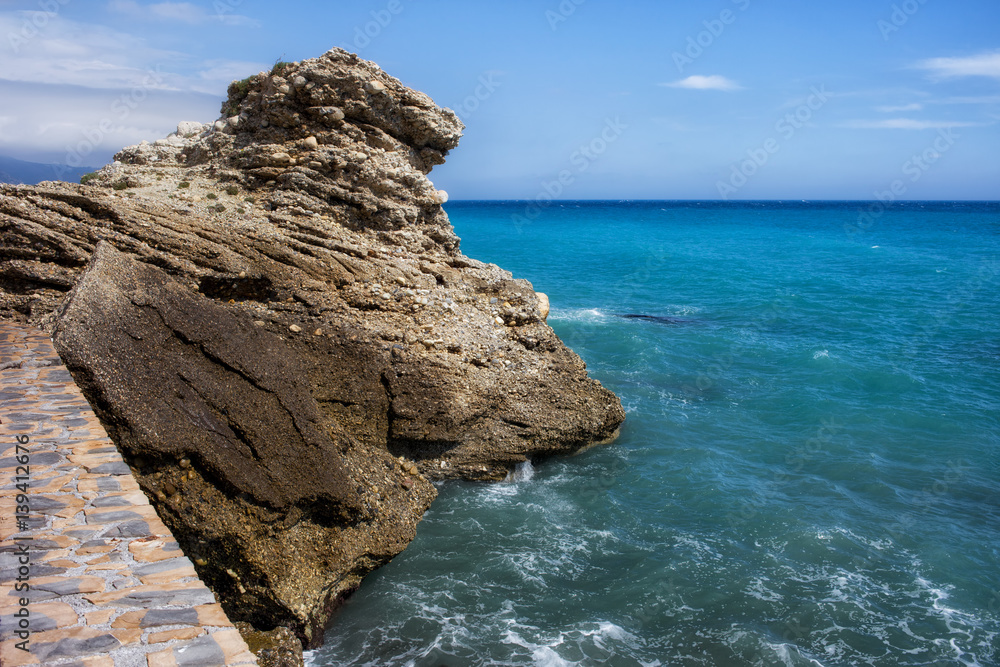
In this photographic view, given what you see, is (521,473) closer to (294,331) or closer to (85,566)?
(294,331)

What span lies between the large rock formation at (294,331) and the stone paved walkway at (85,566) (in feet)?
4.72

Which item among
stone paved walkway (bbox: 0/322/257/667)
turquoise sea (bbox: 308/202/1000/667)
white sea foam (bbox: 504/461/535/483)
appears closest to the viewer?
stone paved walkway (bbox: 0/322/257/667)

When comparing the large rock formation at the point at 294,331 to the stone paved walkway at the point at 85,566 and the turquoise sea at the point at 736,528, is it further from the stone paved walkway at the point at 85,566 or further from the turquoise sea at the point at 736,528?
the stone paved walkway at the point at 85,566

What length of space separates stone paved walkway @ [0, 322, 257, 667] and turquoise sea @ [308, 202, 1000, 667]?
3.92 meters

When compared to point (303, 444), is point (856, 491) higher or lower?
lower

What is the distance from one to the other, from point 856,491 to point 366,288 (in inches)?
424

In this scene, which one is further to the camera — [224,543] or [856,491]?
[856,491]

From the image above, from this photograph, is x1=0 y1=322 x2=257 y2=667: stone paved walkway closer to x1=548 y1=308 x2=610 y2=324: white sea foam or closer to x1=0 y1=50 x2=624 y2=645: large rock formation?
x1=0 y1=50 x2=624 y2=645: large rock formation

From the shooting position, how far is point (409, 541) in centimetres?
1007

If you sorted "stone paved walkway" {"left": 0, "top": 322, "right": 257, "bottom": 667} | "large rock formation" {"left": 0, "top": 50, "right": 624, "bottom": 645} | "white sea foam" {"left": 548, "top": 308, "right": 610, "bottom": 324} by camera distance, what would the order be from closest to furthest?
"stone paved walkway" {"left": 0, "top": 322, "right": 257, "bottom": 667} < "large rock formation" {"left": 0, "top": 50, "right": 624, "bottom": 645} < "white sea foam" {"left": 548, "top": 308, "right": 610, "bottom": 324}

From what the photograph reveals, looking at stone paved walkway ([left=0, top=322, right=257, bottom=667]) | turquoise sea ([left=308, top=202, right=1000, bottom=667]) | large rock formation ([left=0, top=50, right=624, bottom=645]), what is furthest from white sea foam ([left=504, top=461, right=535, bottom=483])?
stone paved walkway ([left=0, top=322, right=257, bottom=667])

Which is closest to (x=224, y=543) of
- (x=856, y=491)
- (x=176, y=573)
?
(x=176, y=573)

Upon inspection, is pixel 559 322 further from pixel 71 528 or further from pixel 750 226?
pixel 750 226

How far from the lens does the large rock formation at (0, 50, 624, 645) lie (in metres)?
8.43
